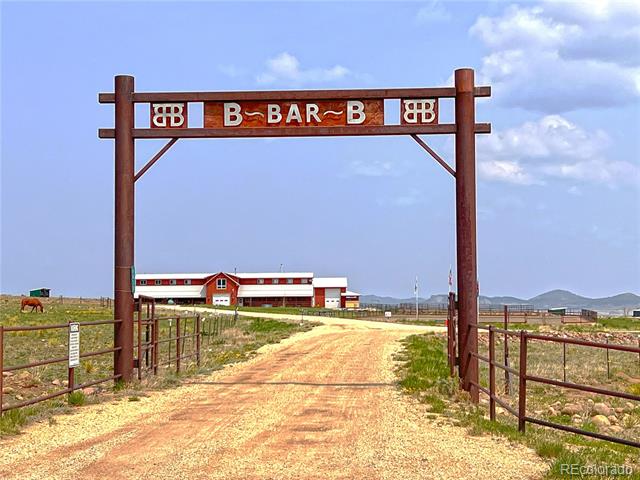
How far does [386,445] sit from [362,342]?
21.0 meters

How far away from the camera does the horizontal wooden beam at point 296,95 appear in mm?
15375

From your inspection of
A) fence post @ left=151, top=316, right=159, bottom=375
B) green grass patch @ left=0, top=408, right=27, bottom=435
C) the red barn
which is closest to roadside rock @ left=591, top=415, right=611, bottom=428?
fence post @ left=151, top=316, right=159, bottom=375

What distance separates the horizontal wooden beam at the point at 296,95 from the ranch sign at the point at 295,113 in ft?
0.39

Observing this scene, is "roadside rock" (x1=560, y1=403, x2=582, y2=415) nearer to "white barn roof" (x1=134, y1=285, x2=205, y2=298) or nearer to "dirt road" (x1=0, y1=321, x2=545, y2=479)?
"dirt road" (x1=0, y1=321, x2=545, y2=479)

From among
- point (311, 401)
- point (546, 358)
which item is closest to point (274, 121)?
point (311, 401)

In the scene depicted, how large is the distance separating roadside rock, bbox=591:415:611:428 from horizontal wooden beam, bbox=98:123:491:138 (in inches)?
257

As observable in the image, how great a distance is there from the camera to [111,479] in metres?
8.06

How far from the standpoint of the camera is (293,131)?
15672 millimetres

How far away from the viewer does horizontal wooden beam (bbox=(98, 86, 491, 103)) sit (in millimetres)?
15375

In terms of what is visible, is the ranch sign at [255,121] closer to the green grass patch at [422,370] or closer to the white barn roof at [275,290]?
the green grass patch at [422,370]

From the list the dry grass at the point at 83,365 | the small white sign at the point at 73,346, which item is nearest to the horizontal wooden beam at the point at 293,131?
the small white sign at the point at 73,346

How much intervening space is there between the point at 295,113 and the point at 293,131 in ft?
1.16

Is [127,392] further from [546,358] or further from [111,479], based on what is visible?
[546,358]

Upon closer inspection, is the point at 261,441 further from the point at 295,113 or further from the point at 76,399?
the point at 295,113
